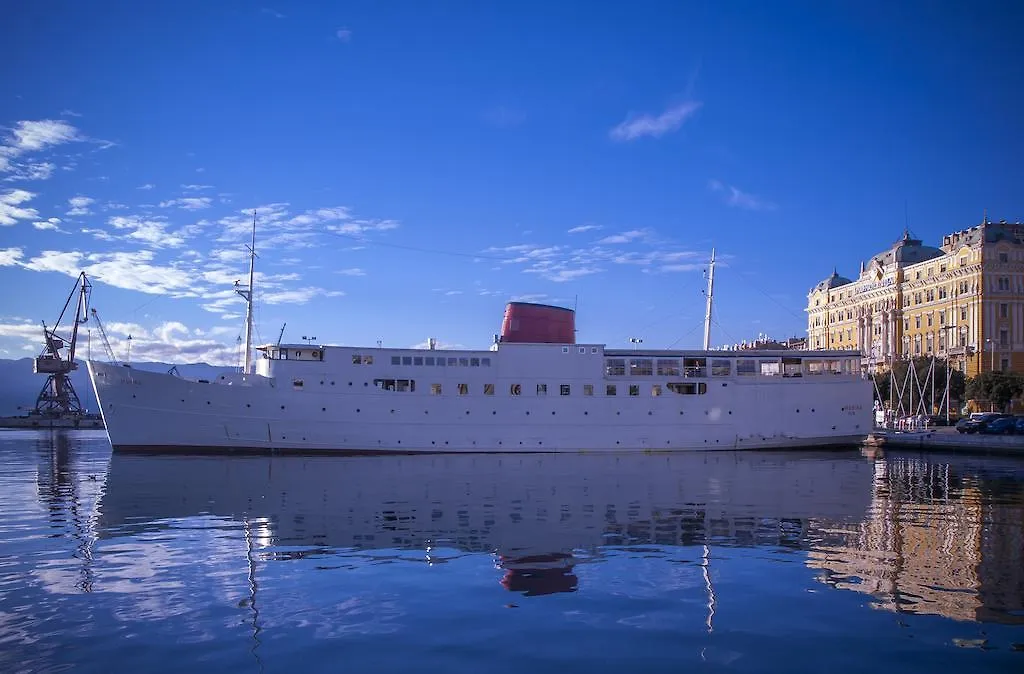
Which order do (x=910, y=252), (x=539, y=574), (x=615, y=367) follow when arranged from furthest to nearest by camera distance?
(x=910, y=252) → (x=615, y=367) → (x=539, y=574)

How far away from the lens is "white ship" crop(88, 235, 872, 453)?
1454 inches

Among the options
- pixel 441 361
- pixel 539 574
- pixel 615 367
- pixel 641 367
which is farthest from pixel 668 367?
pixel 539 574

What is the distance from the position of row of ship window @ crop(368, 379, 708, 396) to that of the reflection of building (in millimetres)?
21555

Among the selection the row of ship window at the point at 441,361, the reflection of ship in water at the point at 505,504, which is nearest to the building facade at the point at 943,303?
the row of ship window at the point at 441,361

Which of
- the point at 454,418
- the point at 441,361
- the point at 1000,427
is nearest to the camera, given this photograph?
the point at 454,418

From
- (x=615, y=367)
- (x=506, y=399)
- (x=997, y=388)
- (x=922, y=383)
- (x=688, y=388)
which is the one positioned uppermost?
(x=615, y=367)

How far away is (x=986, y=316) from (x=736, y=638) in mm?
71795

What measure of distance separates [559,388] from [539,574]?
2996 cm

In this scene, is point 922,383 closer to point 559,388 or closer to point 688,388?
point 688,388

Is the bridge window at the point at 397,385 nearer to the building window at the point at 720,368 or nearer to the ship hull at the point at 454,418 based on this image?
the ship hull at the point at 454,418

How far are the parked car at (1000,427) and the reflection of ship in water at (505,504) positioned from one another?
22925 mm

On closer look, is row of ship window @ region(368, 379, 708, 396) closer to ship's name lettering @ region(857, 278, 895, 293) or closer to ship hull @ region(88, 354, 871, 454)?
ship hull @ region(88, 354, 871, 454)

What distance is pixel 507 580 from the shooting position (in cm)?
1017

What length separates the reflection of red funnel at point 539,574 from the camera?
31.9ft
